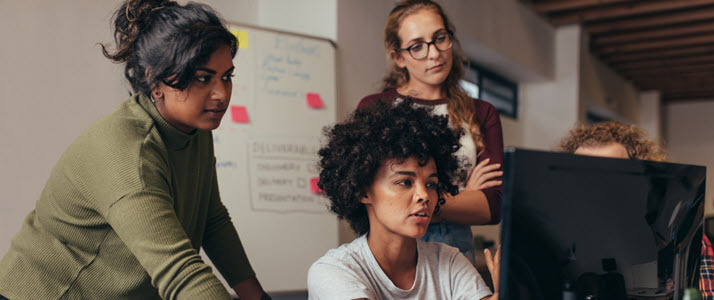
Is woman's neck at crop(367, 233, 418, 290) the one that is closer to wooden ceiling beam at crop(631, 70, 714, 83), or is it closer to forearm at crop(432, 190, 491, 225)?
forearm at crop(432, 190, 491, 225)

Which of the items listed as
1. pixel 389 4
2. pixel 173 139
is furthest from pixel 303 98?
pixel 173 139

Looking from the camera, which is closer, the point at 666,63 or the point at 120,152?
the point at 120,152

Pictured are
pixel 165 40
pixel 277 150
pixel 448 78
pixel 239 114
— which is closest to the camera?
pixel 165 40

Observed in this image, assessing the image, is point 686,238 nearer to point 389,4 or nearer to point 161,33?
point 161,33

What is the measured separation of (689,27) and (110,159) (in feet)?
22.2

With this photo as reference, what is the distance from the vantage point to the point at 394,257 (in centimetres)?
121

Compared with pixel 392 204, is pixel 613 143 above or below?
above

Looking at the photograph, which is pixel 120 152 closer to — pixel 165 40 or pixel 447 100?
pixel 165 40

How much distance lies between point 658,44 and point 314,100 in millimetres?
5456

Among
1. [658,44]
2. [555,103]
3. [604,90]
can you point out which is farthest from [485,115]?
[604,90]

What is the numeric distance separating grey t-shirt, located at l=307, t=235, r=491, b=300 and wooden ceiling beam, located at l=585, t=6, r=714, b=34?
5725mm

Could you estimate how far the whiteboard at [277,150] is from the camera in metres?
2.82

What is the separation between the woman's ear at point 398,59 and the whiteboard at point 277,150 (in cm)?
121

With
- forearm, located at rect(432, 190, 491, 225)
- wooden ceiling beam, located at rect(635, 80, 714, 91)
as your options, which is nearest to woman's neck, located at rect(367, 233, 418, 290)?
forearm, located at rect(432, 190, 491, 225)
